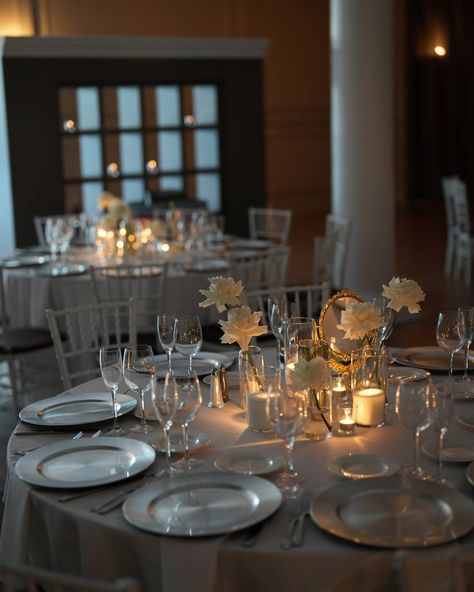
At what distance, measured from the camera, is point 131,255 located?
587 centimetres

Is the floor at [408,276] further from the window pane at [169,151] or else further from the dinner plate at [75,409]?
the window pane at [169,151]

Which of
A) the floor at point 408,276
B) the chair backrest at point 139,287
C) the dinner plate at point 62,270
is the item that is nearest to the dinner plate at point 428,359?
the floor at point 408,276

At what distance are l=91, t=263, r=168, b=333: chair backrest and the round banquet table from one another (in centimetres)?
266

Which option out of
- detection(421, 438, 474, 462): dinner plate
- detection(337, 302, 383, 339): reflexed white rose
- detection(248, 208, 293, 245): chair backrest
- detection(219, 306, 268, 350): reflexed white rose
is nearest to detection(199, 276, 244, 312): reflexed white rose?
detection(219, 306, 268, 350): reflexed white rose

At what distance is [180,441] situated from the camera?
7.84 feet

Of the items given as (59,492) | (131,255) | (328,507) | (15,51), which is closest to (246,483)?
(328,507)

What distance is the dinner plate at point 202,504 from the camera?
6.25 feet

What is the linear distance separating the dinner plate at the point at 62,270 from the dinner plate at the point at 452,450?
333 cm

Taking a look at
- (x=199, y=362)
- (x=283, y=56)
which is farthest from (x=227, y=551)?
(x=283, y=56)

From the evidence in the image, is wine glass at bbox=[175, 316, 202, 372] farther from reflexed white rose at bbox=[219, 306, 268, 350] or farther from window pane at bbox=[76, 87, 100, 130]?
window pane at bbox=[76, 87, 100, 130]

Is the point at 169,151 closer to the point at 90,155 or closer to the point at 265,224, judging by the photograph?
the point at 90,155

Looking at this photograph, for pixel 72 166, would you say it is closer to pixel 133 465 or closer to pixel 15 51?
pixel 15 51

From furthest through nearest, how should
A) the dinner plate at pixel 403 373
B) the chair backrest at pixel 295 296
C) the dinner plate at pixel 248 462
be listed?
the chair backrest at pixel 295 296 < the dinner plate at pixel 403 373 < the dinner plate at pixel 248 462

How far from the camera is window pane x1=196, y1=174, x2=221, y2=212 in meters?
9.29
